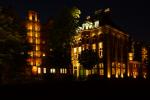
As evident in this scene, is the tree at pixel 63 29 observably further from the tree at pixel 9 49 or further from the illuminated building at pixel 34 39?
the tree at pixel 9 49

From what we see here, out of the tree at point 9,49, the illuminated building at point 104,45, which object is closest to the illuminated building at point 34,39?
the illuminated building at point 104,45

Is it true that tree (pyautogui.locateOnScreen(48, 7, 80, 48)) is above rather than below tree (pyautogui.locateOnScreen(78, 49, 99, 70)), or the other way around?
above

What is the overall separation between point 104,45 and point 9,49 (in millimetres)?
36066

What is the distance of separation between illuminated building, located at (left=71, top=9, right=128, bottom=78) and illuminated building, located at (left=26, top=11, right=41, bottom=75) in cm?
915

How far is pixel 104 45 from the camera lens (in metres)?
59.2

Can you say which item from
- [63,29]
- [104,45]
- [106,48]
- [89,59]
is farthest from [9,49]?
[106,48]

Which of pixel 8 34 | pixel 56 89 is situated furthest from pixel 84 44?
pixel 56 89

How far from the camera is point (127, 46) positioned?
67500 millimetres

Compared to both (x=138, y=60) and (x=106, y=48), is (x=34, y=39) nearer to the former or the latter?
(x=106, y=48)

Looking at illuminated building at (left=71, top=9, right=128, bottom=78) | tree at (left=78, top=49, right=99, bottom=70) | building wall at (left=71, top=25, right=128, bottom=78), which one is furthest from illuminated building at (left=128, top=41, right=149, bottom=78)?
tree at (left=78, top=49, right=99, bottom=70)

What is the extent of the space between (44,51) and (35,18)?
27.9ft

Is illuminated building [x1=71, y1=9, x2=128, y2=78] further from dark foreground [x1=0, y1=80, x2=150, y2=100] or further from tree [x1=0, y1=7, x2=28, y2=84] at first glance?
dark foreground [x1=0, y1=80, x2=150, y2=100]

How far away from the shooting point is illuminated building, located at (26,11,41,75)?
63.8m

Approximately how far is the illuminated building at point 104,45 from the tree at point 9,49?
28583 mm
